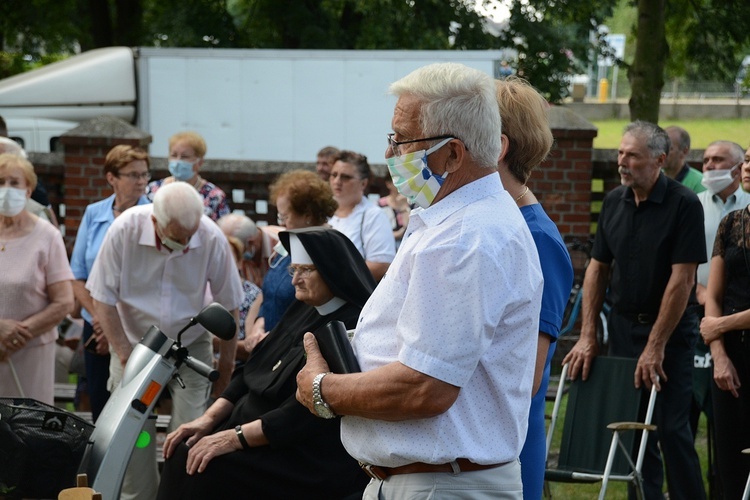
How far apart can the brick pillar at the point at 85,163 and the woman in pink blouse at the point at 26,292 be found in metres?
3.88

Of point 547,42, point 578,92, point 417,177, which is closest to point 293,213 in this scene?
point 417,177

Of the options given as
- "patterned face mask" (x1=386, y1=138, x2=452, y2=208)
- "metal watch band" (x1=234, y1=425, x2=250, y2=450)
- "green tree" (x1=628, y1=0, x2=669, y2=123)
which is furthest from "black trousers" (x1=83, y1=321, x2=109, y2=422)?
"green tree" (x1=628, y1=0, x2=669, y2=123)

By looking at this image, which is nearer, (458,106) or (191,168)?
(458,106)

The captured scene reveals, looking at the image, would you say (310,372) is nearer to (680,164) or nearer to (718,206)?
(718,206)

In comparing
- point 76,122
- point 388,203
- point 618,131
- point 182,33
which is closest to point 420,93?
point 388,203

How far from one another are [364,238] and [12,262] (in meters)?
2.37

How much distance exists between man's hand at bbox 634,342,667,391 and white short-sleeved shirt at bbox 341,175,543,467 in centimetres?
306

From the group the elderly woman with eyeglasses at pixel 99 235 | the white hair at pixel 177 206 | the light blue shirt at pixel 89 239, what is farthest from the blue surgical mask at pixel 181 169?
the white hair at pixel 177 206

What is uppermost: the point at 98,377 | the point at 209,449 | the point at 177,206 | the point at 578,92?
the point at 177,206

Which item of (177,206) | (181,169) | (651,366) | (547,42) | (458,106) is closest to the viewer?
(458,106)

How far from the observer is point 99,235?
6734mm

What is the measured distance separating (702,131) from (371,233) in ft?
92.0

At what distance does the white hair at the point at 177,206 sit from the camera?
555 centimetres

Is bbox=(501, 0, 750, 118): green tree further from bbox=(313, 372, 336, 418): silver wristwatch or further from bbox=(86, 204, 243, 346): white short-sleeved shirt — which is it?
bbox=(313, 372, 336, 418): silver wristwatch
